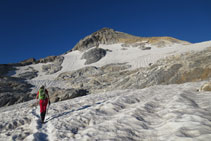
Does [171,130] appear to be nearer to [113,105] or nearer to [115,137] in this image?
[115,137]

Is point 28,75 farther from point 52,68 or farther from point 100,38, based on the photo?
point 100,38

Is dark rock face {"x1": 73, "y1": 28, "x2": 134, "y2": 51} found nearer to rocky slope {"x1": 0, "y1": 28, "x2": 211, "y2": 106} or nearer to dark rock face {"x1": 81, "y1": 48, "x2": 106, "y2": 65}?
rocky slope {"x1": 0, "y1": 28, "x2": 211, "y2": 106}

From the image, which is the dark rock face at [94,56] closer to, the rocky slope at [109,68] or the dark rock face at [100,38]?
the rocky slope at [109,68]

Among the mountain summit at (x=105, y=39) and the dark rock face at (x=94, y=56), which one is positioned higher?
the mountain summit at (x=105, y=39)

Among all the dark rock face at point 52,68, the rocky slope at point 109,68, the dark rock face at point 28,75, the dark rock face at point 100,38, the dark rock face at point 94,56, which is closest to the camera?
the rocky slope at point 109,68

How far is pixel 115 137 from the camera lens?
408 centimetres

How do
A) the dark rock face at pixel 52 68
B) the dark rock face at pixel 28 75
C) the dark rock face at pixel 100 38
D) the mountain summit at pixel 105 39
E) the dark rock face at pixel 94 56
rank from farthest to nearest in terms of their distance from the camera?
the dark rock face at pixel 100 38 < the mountain summit at pixel 105 39 < the dark rock face at pixel 94 56 < the dark rock face at pixel 52 68 < the dark rock face at pixel 28 75

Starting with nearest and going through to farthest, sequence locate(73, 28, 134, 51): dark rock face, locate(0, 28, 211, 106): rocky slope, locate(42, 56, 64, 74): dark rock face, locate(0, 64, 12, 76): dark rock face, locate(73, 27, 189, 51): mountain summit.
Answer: locate(0, 28, 211, 106): rocky slope, locate(0, 64, 12, 76): dark rock face, locate(42, 56, 64, 74): dark rock face, locate(73, 27, 189, 51): mountain summit, locate(73, 28, 134, 51): dark rock face

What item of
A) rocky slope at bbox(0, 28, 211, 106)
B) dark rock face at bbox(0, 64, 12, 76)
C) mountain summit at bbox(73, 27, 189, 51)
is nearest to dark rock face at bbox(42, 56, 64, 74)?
rocky slope at bbox(0, 28, 211, 106)

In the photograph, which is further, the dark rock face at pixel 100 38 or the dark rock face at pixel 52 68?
the dark rock face at pixel 100 38

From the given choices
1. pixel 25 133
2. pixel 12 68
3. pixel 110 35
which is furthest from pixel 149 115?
pixel 110 35

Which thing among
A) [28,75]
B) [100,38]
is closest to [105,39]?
[100,38]

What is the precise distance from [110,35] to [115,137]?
70126 mm

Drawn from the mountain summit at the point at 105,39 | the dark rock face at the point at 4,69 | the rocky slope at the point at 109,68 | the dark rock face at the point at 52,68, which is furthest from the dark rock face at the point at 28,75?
the mountain summit at the point at 105,39
